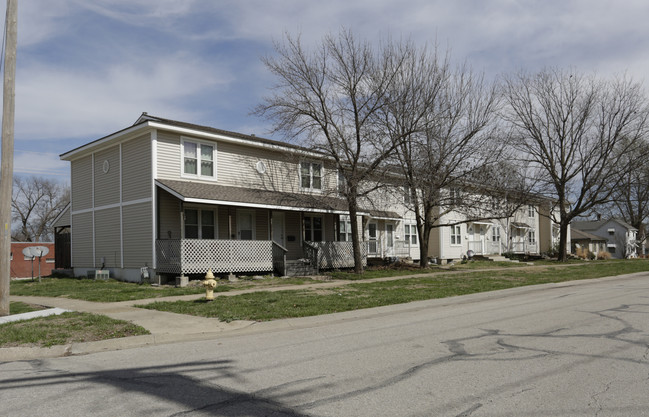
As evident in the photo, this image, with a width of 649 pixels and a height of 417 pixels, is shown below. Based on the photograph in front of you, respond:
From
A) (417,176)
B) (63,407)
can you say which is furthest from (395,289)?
(63,407)

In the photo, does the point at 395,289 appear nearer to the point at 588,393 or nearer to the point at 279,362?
the point at 279,362

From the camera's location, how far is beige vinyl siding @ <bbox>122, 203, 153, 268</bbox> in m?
20.9

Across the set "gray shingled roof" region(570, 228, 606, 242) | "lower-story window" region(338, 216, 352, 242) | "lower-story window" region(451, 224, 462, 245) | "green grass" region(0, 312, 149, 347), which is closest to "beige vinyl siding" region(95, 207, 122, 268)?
"lower-story window" region(338, 216, 352, 242)

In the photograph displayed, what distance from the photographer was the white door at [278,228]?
2528 centimetres

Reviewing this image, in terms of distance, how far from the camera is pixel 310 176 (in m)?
26.3

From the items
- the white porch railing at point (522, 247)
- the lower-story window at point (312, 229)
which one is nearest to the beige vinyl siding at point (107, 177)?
the lower-story window at point (312, 229)

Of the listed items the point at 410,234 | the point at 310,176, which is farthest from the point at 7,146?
the point at 410,234

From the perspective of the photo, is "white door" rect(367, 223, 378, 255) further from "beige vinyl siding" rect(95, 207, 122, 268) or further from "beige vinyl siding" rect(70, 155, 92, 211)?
"beige vinyl siding" rect(70, 155, 92, 211)

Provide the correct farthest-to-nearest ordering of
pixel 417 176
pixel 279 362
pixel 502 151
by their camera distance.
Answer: pixel 502 151 < pixel 417 176 < pixel 279 362

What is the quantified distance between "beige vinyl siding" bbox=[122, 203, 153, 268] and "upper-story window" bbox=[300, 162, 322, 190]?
314 inches

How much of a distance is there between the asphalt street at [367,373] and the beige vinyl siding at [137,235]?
11.9m

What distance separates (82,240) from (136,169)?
6243mm

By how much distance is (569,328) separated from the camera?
365 inches

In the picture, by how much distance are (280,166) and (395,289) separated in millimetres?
10369
